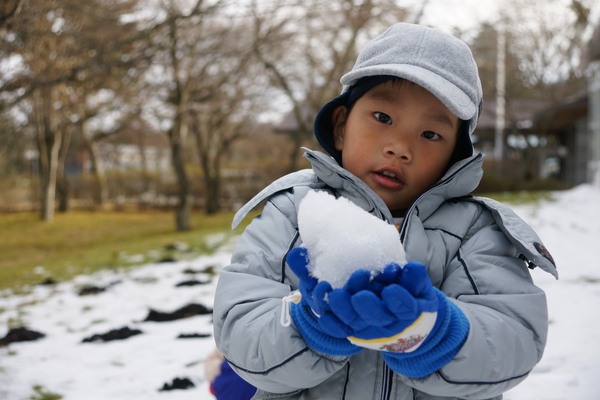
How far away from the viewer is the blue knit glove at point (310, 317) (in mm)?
1040

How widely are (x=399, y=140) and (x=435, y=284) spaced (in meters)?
0.40

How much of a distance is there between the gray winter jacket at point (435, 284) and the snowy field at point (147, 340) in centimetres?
157

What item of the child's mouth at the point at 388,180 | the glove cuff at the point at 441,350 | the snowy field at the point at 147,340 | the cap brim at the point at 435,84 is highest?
the cap brim at the point at 435,84

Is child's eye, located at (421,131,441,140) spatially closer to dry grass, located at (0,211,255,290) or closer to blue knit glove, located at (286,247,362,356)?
blue knit glove, located at (286,247,362,356)

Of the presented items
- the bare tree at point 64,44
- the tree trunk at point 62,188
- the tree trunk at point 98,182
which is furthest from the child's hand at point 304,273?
the tree trunk at point 98,182

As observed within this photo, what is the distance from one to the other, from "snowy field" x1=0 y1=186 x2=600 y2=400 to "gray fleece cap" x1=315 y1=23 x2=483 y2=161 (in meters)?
1.82

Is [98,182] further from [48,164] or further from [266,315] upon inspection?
[266,315]

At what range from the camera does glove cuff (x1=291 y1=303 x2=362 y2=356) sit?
3.74 ft

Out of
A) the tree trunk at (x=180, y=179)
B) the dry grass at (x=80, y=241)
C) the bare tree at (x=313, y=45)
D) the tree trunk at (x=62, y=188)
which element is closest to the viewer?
the dry grass at (x=80, y=241)

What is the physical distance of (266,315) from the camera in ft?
4.13

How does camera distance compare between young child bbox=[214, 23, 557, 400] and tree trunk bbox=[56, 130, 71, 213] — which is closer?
young child bbox=[214, 23, 557, 400]

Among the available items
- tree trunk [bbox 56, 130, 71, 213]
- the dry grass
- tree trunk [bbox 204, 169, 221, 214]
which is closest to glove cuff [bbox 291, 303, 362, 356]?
the dry grass

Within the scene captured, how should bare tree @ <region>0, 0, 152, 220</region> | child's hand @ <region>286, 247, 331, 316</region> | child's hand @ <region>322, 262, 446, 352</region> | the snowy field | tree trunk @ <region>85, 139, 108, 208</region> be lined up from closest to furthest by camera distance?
child's hand @ <region>322, 262, 446, 352</region>, child's hand @ <region>286, 247, 331, 316</region>, the snowy field, bare tree @ <region>0, 0, 152, 220</region>, tree trunk @ <region>85, 139, 108, 208</region>

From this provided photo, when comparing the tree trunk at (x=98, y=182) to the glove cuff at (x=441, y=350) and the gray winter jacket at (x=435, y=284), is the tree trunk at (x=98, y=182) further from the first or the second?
the glove cuff at (x=441, y=350)
